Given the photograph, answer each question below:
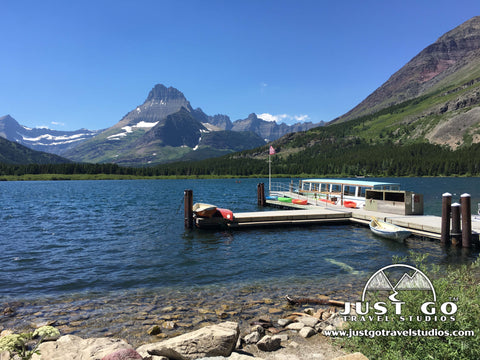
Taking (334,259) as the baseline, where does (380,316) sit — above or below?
above

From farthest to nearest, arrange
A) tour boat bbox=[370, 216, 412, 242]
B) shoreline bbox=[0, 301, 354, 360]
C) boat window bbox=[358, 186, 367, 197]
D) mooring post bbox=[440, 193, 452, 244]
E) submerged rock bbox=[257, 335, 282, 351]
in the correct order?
boat window bbox=[358, 186, 367, 197], tour boat bbox=[370, 216, 412, 242], mooring post bbox=[440, 193, 452, 244], submerged rock bbox=[257, 335, 282, 351], shoreline bbox=[0, 301, 354, 360]

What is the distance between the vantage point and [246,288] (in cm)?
1748

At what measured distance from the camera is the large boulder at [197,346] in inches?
352

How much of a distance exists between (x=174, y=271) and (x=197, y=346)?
43.1ft

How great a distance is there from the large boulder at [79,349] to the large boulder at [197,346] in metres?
1.05

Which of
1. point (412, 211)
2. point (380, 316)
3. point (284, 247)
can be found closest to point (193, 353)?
point (380, 316)

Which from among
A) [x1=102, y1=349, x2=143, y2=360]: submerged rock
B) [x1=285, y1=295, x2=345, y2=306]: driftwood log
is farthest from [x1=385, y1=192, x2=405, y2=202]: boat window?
[x1=102, y1=349, x2=143, y2=360]: submerged rock

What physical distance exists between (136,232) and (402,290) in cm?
3407

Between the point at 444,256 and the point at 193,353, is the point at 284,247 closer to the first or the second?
the point at 444,256

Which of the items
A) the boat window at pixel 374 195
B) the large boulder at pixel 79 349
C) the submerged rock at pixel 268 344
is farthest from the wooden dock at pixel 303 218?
the large boulder at pixel 79 349

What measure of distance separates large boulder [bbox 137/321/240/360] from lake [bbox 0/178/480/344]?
10.4 feet

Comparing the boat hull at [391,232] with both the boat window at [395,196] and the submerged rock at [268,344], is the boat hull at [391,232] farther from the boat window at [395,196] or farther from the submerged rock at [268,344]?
the submerged rock at [268,344]

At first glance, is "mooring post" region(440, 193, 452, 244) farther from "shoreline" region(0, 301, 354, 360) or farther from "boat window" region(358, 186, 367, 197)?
"shoreline" region(0, 301, 354, 360)

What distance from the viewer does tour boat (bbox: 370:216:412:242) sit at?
92.5 ft
